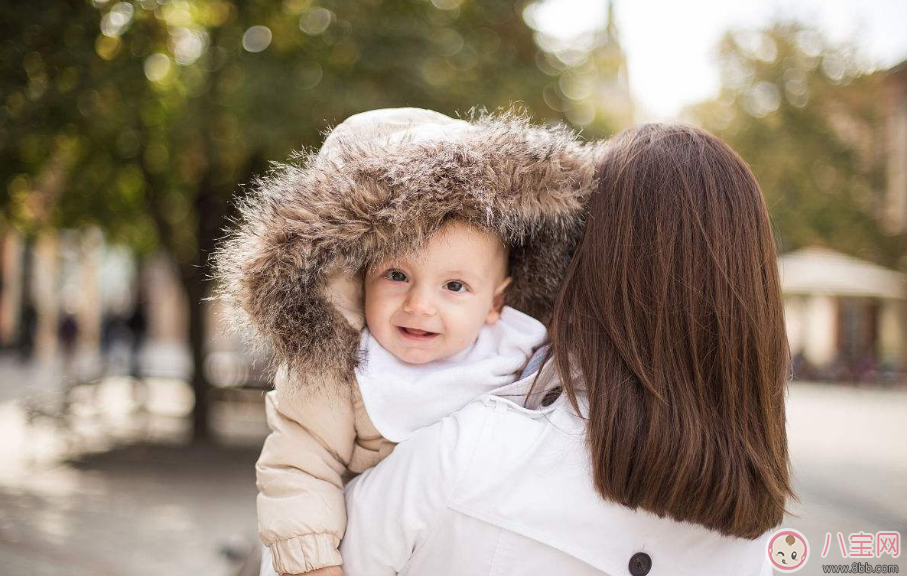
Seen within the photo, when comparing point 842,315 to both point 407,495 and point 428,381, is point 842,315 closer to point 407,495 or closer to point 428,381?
point 428,381

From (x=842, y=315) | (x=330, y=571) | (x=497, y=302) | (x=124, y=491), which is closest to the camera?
(x=330, y=571)

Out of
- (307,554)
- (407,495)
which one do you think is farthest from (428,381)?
(307,554)

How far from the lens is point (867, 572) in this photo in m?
3.95

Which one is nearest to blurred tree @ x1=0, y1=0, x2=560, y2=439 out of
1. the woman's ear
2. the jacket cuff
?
the woman's ear

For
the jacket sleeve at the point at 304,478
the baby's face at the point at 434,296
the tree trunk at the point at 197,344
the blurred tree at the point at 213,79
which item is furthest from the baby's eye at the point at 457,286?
the tree trunk at the point at 197,344

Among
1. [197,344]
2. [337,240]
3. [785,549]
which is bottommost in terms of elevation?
[785,549]

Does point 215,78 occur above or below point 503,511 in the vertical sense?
above

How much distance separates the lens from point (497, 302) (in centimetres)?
206

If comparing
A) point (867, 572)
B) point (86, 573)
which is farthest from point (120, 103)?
point (867, 572)

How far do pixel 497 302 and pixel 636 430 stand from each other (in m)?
0.63

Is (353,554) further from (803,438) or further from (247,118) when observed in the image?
(803,438)

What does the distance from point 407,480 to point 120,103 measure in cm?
660

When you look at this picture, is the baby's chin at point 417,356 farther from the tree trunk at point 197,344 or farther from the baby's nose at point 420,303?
the tree trunk at point 197,344

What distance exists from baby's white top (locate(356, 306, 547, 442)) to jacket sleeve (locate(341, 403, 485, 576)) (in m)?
0.10
